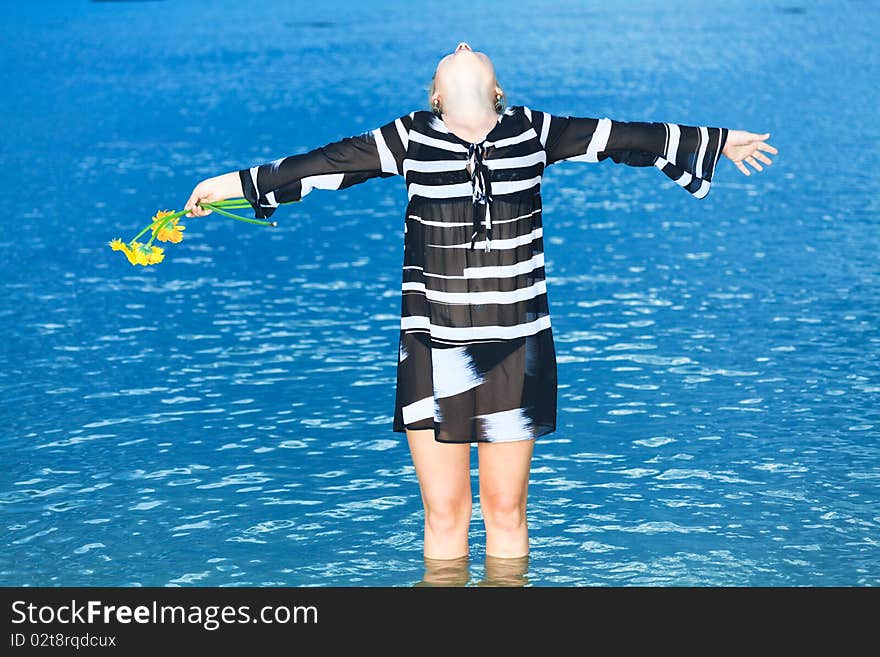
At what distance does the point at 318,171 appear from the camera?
5.95 meters

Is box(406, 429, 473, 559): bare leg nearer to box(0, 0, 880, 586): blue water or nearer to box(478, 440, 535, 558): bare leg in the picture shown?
box(478, 440, 535, 558): bare leg

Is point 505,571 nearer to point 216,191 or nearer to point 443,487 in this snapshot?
point 443,487

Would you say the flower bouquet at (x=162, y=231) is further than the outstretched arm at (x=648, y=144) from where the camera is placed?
Yes

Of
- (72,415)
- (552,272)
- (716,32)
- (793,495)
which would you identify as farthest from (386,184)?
(716,32)

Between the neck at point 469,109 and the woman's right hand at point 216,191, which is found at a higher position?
the neck at point 469,109

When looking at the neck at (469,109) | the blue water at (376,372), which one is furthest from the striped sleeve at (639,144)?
the blue water at (376,372)

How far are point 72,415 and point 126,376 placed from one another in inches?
39.0

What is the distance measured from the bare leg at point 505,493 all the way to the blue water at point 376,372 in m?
0.31

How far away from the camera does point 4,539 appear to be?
7953 millimetres

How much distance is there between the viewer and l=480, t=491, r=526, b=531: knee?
6.20 meters

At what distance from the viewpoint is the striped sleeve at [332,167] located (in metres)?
5.83

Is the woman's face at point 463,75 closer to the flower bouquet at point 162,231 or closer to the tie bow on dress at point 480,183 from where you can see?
the tie bow on dress at point 480,183

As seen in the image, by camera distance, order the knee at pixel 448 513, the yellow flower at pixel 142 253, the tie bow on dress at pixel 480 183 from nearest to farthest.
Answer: the tie bow on dress at pixel 480 183 < the knee at pixel 448 513 < the yellow flower at pixel 142 253

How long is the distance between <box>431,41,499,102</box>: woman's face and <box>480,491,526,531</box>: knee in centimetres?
156
